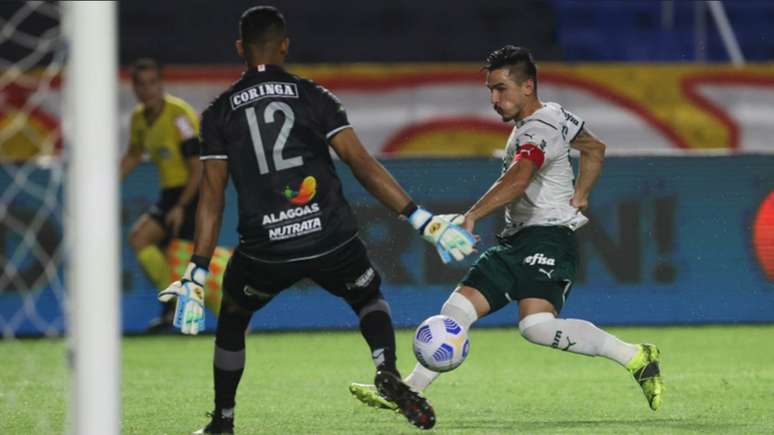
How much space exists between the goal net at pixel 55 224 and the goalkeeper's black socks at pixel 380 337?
1.06 meters

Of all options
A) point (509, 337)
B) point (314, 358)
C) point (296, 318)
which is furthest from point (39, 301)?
point (509, 337)

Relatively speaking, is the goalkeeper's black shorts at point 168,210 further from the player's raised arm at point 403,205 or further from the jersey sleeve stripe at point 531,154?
the player's raised arm at point 403,205

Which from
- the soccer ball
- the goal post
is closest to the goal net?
the goal post

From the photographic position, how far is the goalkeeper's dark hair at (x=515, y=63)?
6.30 meters

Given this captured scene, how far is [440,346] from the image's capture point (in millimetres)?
5902

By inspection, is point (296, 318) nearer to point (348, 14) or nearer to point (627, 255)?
point (627, 255)

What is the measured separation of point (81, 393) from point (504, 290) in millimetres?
2648

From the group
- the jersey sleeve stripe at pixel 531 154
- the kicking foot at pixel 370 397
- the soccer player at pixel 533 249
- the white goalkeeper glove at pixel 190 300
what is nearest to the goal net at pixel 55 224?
the white goalkeeper glove at pixel 190 300

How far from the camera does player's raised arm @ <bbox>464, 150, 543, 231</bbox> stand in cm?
597

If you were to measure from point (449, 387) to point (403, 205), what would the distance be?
7.31ft

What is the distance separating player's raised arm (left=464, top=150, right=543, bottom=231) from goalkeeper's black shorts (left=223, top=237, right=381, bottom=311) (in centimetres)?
51

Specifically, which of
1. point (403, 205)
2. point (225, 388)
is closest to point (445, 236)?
point (403, 205)

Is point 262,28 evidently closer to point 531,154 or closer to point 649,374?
point 531,154

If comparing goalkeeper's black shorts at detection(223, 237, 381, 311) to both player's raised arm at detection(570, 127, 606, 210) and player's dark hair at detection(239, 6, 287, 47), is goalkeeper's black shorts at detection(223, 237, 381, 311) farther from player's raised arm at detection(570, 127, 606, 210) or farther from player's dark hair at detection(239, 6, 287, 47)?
player's raised arm at detection(570, 127, 606, 210)
